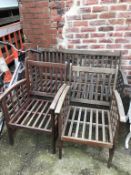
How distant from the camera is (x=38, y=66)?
6.63 ft

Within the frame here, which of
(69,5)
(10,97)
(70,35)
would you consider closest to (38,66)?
(10,97)

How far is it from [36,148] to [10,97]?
64 cm

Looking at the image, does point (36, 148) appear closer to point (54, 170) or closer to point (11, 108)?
point (54, 170)

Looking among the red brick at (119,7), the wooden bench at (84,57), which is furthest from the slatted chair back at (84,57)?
the red brick at (119,7)

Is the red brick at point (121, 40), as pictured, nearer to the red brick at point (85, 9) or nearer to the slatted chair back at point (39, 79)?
the red brick at point (85, 9)

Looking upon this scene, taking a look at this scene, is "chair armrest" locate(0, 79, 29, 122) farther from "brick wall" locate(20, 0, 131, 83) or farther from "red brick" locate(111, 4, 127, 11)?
"red brick" locate(111, 4, 127, 11)

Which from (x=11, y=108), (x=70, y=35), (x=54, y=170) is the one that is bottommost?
(x=54, y=170)

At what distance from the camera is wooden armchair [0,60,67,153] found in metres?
1.83

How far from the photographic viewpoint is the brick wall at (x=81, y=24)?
82.0 inches

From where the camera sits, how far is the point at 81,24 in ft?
7.25

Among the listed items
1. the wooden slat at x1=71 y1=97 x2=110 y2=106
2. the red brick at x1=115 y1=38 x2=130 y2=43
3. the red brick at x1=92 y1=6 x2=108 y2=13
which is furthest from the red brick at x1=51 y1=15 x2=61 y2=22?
the wooden slat at x1=71 y1=97 x2=110 y2=106

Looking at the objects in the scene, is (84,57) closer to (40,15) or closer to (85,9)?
(85,9)

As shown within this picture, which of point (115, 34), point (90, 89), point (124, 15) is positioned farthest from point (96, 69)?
point (124, 15)

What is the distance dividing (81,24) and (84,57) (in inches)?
16.5
